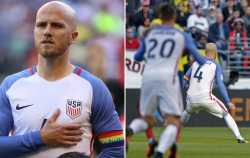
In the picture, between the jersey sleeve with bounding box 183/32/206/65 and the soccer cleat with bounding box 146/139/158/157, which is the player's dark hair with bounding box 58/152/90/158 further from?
the jersey sleeve with bounding box 183/32/206/65

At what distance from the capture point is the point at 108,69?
2.34 m

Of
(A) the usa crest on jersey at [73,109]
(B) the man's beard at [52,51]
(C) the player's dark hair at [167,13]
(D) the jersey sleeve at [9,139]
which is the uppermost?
(C) the player's dark hair at [167,13]

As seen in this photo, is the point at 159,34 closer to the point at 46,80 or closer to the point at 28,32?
the point at 46,80

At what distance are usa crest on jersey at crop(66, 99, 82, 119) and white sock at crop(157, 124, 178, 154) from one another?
521mm

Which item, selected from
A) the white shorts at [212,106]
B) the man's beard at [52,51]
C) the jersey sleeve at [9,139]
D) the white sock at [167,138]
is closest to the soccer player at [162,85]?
the white sock at [167,138]

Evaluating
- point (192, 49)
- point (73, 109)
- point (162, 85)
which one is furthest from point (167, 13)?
point (73, 109)

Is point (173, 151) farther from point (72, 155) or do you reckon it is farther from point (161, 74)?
point (72, 155)

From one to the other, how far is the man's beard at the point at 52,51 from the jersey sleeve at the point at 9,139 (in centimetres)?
29

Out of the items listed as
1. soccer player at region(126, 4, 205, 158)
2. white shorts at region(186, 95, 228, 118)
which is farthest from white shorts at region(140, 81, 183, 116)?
white shorts at region(186, 95, 228, 118)

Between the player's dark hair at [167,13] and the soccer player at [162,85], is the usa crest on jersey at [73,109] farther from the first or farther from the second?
the player's dark hair at [167,13]

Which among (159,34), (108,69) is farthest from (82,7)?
(159,34)

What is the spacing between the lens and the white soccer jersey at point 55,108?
170 cm

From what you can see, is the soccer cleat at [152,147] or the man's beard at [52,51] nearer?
the soccer cleat at [152,147]

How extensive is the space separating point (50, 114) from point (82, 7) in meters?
1.30
